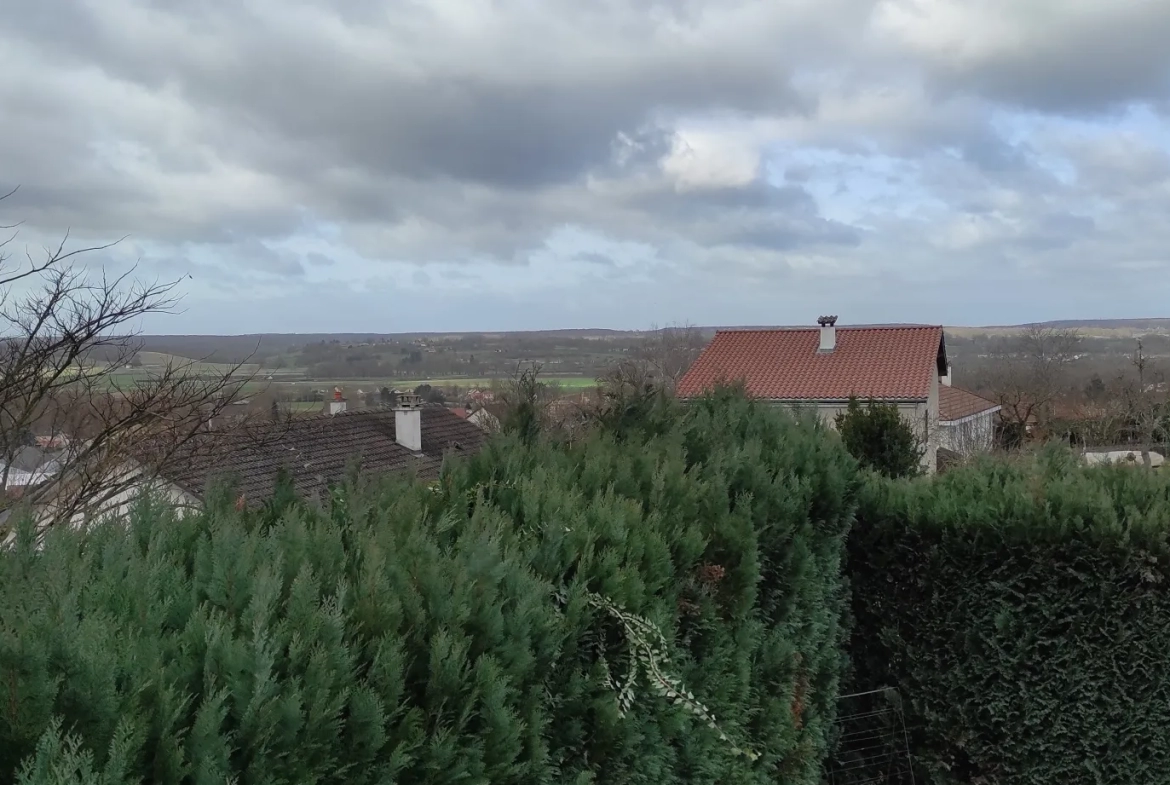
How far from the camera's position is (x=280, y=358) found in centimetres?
818

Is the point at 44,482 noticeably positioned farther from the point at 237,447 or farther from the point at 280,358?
the point at 280,358

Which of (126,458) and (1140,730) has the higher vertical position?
(126,458)

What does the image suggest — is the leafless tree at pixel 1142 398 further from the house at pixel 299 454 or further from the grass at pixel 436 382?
the grass at pixel 436 382

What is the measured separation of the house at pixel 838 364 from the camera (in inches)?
1038

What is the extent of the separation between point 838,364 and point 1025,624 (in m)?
24.2

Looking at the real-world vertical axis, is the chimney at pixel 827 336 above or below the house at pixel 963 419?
above

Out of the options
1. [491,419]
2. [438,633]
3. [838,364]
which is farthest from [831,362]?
[438,633]

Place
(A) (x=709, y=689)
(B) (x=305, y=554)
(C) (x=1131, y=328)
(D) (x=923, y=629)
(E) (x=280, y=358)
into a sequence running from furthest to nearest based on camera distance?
(C) (x=1131, y=328)
(E) (x=280, y=358)
(D) (x=923, y=629)
(A) (x=709, y=689)
(B) (x=305, y=554)

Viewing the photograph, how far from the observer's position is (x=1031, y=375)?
3947 cm

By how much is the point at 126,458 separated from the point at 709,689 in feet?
15.5

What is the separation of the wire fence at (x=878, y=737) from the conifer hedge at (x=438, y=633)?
1363mm

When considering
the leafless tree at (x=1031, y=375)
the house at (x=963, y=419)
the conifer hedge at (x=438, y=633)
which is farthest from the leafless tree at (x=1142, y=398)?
the conifer hedge at (x=438, y=633)

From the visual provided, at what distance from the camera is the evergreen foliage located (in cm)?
1302

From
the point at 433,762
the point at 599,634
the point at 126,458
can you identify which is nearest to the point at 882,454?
the point at 126,458
